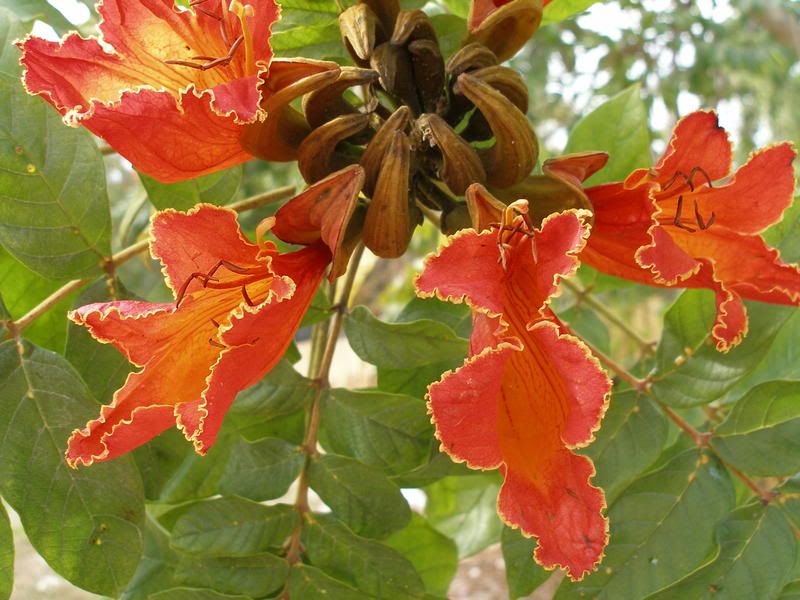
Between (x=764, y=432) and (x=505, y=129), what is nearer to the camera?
(x=505, y=129)

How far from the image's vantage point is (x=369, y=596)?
1.04m

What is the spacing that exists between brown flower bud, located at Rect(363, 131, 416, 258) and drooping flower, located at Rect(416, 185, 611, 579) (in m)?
0.07

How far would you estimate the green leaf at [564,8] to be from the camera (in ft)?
4.02

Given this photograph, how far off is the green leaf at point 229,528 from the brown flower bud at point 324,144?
39 centimetres

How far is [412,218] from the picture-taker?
997mm

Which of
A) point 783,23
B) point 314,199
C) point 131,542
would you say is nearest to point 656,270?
point 314,199

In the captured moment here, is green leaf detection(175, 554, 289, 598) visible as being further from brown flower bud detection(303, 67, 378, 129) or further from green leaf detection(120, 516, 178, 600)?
brown flower bud detection(303, 67, 378, 129)

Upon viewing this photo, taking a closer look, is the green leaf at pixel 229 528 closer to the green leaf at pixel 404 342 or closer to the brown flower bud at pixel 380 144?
the green leaf at pixel 404 342

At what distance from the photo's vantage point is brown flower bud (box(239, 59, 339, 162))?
0.91 meters

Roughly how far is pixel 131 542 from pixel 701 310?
750 millimetres

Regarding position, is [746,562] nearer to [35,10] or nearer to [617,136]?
[617,136]

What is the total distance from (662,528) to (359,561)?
358 millimetres

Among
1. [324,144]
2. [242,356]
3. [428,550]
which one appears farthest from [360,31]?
[428,550]

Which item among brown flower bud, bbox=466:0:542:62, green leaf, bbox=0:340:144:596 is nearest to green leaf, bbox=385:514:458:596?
green leaf, bbox=0:340:144:596
